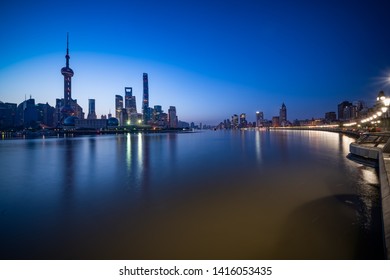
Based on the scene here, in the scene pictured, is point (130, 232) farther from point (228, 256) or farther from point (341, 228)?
point (341, 228)

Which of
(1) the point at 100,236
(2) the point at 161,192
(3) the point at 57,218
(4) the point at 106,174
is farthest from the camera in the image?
(4) the point at 106,174

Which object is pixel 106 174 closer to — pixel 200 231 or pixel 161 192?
pixel 161 192

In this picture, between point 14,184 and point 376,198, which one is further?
point 14,184

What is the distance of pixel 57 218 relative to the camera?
8289 mm

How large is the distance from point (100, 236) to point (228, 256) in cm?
433

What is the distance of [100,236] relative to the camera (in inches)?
266

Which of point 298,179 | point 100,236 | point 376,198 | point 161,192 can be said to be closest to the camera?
point 100,236

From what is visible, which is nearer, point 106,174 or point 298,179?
point 298,179

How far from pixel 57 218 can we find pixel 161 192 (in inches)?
205
